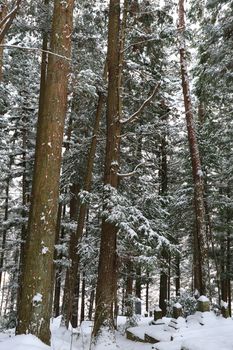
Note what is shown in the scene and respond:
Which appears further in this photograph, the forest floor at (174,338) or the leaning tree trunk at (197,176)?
the leaning tree trunk at (197,176)

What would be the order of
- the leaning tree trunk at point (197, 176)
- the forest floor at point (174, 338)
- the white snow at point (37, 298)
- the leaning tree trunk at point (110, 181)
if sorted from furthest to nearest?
1. the leaning tree trunk at point (197, 176)
2. the leaning tree trunk at point (110, 181)
3. the white snow at point (37, 298)
4. the forest floor at point (174, 338)

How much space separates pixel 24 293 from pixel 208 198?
15.0m

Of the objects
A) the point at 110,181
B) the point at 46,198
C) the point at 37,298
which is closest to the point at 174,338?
the point at 110,181

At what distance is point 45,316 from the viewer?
16.7ft

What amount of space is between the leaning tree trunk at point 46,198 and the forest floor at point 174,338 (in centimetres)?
33

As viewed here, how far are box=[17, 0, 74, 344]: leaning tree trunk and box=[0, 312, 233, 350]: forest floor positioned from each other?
13.2 inches

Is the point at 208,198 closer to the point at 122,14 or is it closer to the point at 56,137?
the point at 122,14

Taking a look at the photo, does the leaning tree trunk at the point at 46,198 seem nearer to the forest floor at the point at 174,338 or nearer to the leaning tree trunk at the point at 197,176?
the forest floor at the point at 174,338

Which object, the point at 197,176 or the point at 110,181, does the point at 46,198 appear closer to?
the point at 110,181

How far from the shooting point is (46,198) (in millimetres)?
5414

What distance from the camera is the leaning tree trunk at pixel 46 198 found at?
5.04 metres

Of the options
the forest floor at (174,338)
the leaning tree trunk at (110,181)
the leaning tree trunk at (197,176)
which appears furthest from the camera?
the leaning tree trunk at (197,176)

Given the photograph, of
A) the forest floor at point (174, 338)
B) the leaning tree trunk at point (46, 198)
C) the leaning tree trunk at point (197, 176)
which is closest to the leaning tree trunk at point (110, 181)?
the forest floor at point (174, 338)

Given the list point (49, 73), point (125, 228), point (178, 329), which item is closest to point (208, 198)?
point (178, 329)
